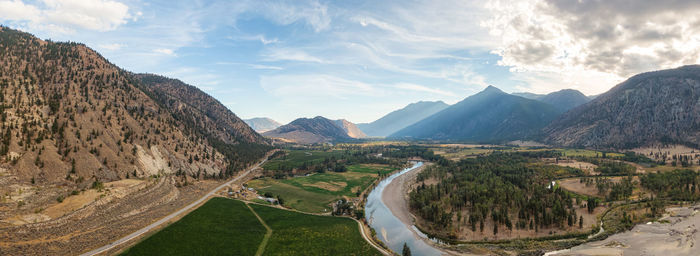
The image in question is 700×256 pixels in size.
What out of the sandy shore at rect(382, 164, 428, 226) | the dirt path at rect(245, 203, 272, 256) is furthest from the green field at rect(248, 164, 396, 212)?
the dirt path at rect(245, 203, 272, 256)

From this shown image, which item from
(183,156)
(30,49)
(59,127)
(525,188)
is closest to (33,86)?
(59,127)

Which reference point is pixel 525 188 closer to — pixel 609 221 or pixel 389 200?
pixel 609 221

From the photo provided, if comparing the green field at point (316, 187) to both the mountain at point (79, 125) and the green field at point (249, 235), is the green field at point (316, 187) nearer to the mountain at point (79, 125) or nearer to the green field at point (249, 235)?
the green field at point (249, 235)

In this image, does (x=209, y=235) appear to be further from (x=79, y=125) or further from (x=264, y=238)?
(x=79, y=125)

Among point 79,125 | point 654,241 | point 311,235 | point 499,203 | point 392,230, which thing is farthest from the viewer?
point 499,203

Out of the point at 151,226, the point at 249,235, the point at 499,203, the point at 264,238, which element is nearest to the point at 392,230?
the point at 264,238

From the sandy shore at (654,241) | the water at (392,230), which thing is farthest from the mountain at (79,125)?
the sandy shore at (654,241)

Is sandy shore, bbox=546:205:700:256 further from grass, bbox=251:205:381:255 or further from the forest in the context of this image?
grass, bbox=251:205:381:255
